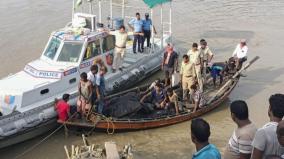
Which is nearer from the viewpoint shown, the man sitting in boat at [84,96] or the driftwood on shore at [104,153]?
the driftwood on shore at [104,153]

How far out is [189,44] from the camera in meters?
21.0

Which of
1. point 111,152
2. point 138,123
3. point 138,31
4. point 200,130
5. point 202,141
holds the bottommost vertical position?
point 138,123

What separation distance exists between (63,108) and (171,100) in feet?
9.98

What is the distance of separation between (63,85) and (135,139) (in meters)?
2.53

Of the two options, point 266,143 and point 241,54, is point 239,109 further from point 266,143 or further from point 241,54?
point 241,54

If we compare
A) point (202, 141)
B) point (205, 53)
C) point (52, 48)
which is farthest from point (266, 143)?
point (52, 48)

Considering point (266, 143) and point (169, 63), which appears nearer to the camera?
point (266, 143)

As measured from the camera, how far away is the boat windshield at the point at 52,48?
13234 mm

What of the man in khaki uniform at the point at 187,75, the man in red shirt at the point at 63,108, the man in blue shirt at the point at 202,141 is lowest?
the man in red shirt at the point at 63,108

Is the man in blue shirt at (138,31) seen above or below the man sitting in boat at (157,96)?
above

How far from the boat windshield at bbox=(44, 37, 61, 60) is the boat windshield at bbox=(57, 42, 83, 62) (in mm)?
246

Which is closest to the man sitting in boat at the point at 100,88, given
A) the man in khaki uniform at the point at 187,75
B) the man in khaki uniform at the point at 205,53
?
the man in khaki uniform at the point at 187,75

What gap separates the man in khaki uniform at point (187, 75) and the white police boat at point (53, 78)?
210cm

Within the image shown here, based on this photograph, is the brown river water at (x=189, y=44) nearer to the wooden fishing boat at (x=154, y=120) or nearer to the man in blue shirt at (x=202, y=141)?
the wooden fishing boat at (x=154, y=120)
